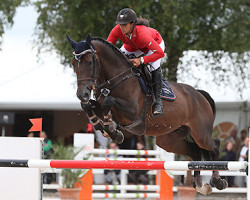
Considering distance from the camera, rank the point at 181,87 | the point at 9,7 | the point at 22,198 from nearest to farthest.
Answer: the point at 22,198, the point at 181,87, the point at 9,7

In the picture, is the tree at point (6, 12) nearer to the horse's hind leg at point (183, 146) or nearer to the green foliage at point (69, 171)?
the green foliage at point (69, 171)

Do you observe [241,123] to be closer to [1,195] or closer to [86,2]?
[86,2]

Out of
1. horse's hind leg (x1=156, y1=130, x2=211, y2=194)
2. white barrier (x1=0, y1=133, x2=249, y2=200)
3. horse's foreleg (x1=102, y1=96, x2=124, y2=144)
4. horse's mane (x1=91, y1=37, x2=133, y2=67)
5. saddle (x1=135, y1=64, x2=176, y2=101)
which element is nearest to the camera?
white barrier (x1=0, y1=133, x2=249, y2=200)

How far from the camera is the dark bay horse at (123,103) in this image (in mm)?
4953

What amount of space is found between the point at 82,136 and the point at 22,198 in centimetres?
399

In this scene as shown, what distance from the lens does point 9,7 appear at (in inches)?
518

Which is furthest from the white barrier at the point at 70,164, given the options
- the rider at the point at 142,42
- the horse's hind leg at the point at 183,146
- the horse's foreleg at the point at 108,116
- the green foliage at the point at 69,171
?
the green foliage at the point at 69,171

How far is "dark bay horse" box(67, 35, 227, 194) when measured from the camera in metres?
4.95

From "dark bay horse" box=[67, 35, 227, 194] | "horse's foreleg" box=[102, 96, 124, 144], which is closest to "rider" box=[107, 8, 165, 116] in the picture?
"dark bay horse" box=[67, 35, 227, 194]

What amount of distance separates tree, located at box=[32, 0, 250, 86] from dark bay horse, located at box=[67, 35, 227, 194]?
19.1ft

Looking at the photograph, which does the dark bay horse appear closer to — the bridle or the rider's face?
the bridle

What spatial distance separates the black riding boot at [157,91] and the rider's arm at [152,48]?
9.7 inches

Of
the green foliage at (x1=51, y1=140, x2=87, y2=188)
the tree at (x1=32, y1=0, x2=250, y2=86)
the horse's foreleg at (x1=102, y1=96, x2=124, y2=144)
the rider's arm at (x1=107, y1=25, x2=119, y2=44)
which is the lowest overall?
the green foliage at (x1=51, y1=140, x2=87, y2=188)

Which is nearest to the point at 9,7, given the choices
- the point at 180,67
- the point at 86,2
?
the point at 86,2
